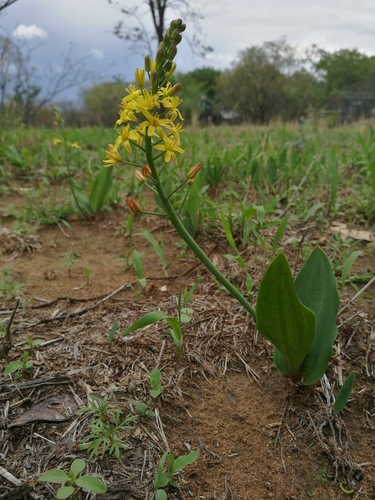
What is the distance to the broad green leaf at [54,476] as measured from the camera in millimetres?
915

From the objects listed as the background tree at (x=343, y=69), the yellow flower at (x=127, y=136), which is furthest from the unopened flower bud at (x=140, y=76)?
the background tree at (x=343, y=69)

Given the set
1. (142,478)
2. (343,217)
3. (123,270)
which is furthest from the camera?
(343,217)

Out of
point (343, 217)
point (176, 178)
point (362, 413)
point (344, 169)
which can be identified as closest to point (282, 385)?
point (362, 413)

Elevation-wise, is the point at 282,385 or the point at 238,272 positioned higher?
the point at 238,272

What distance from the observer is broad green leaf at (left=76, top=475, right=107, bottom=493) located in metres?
0.91

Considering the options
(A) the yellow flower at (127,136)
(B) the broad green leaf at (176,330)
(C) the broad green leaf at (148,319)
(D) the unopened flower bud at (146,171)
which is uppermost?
(A) the yellow flower at (127,136)

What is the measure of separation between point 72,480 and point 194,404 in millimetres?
441

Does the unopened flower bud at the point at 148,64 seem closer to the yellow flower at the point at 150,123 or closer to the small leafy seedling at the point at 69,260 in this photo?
the yellow flower at the point at 150,123

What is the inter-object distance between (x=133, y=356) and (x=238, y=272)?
679 millimetres

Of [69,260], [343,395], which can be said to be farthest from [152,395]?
[69,260]

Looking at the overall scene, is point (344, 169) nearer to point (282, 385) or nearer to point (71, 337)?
point (282, 385)

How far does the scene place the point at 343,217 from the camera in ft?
8.25

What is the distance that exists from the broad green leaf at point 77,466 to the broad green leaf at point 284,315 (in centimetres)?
57

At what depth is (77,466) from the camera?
958 millimetres
